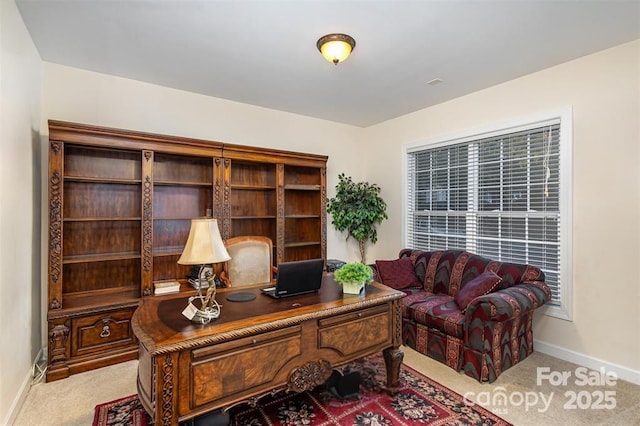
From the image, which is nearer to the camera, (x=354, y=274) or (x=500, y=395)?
(x=354, y=274)

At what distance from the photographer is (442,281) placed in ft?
11.7

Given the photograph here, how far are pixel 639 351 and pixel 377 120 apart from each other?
384cm


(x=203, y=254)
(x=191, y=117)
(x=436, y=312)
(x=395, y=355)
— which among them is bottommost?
(x=395, y=355)

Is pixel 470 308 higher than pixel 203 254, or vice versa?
pixel 203 254

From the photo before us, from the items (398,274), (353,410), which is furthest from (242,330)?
(398,274)

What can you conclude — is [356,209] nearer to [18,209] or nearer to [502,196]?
[502,196]

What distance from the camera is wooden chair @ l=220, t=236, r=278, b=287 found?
299cm

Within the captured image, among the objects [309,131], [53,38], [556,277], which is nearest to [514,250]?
[556,277]

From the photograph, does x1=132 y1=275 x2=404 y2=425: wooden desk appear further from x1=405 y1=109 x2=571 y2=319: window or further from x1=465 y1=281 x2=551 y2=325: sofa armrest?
x1=405 y1=109 x2=571 y2=319: window

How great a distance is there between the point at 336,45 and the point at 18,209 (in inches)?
106

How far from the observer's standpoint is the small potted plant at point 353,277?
7.22ft

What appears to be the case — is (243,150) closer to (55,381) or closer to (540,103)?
(55,381)

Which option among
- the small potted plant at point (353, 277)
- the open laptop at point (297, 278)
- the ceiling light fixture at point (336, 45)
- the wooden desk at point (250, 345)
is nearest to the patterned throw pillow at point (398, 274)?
the wooden desk at point (250, 345)

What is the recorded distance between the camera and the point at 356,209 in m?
4.59
